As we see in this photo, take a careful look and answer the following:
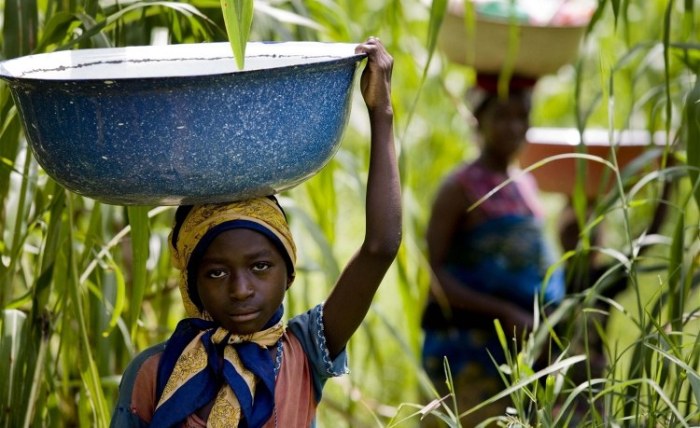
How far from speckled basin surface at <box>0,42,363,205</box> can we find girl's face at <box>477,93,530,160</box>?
1.65 metres

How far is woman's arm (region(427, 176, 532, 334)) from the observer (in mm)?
2838

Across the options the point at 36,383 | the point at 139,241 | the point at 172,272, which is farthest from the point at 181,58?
the point at 172,272

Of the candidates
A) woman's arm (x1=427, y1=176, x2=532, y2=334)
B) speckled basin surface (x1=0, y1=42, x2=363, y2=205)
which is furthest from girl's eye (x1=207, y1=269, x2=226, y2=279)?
woman's arm (x1=427, y1=176, x2=532, y2=334)

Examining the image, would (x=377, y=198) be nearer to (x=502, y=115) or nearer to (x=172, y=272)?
(x=172, y=272)

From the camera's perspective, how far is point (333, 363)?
148cm

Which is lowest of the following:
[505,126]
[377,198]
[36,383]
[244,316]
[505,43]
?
[36,383]

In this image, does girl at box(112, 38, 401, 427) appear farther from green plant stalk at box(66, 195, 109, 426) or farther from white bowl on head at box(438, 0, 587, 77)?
white bowl on head at box(438, 0, 587, 77)

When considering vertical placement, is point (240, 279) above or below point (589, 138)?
below

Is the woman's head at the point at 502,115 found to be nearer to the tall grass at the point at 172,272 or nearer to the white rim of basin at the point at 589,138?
Answer: the white rim of basin at the point at 589,138

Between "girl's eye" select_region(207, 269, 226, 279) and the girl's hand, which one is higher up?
the girl's hand

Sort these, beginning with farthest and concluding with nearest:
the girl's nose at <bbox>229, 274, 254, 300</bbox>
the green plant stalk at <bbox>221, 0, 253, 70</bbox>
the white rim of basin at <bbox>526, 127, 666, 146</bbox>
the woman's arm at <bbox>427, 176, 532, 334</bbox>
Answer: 1. the white rim of basin at <bbox>526, 127, 666, 146</bbox>
2. the woman's arm at <bbox>427, 176, 532, 334</bbox>
3. the girl's nose at <bbox>229, 274, 254, 300</bbox>
4. the green plant stalk at <bbox>221, 0, 253, 70</bbox>

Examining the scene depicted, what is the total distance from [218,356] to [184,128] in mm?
336

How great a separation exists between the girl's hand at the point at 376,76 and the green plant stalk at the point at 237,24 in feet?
0.87

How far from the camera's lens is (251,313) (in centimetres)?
141
